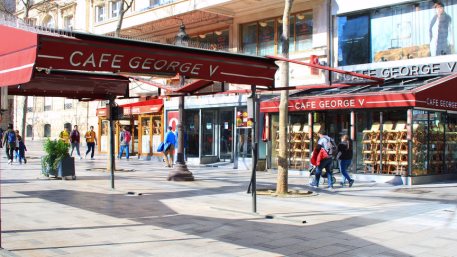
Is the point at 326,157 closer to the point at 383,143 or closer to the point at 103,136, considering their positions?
the point at 383,143

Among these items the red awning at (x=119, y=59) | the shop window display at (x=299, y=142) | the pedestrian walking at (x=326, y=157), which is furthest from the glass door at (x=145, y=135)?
the red awning at (x=119, y=59)

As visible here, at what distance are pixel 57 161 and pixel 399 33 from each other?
41.6 ft

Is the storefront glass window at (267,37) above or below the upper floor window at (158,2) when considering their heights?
below

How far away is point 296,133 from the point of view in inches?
735

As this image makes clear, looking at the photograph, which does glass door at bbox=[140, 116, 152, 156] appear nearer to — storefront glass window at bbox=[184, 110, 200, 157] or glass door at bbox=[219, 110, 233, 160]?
storefront glass window at bbox=[184, 110, 200, 157]

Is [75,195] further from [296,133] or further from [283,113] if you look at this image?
[296,133]

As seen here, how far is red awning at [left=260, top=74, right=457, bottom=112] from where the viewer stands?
14742 millimetres

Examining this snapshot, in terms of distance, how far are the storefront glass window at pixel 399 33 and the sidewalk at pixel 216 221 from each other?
570cm

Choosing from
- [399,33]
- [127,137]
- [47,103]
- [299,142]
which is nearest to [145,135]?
[127,137]

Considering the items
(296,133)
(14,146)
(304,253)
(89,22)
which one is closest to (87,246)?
(304,253)

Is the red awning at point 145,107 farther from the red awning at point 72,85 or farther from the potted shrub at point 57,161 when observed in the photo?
the red awning at point 72,85

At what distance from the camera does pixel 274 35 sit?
22203mm

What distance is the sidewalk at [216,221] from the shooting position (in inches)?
268

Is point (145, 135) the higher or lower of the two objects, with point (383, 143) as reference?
higher
